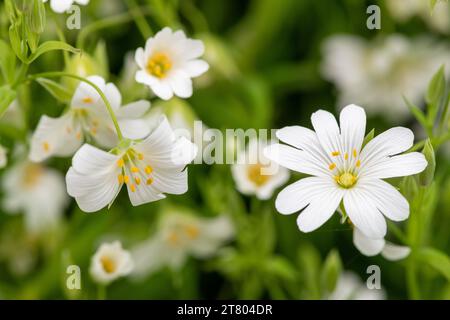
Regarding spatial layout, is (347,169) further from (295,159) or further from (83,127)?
(83,127)

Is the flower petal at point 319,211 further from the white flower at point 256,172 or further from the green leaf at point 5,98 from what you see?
the green leaf at point 5,98

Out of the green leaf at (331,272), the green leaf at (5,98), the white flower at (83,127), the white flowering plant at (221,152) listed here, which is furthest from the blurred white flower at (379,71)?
the green leaf at (5,98)

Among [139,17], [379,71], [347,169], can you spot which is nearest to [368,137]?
[347,169]

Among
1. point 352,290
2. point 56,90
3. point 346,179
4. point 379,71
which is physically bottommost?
point 352,290
